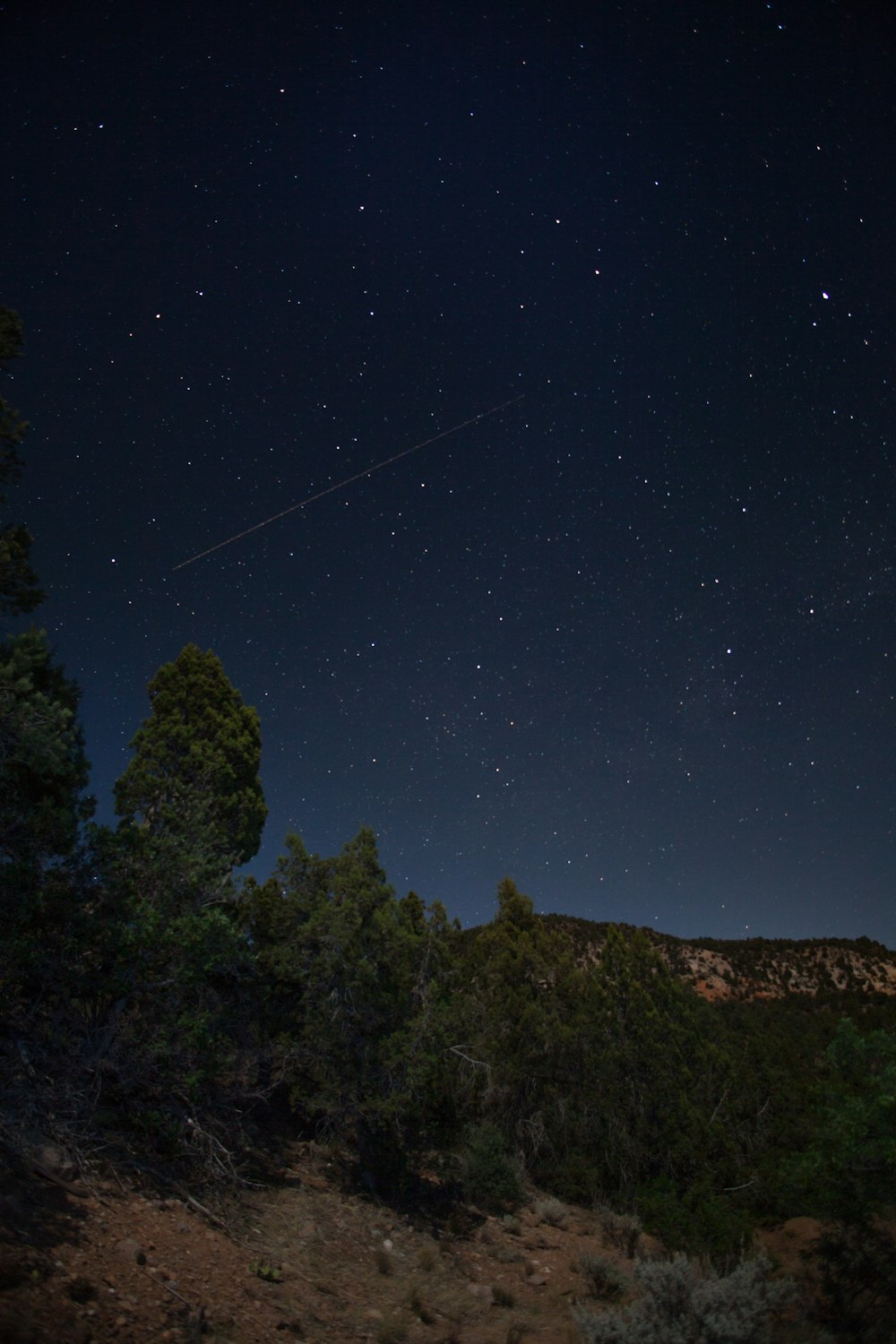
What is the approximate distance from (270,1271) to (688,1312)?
5760 millimetres

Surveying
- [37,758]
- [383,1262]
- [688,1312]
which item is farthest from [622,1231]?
[37,758]

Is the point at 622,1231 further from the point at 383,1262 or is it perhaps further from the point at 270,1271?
the point at 270,1271

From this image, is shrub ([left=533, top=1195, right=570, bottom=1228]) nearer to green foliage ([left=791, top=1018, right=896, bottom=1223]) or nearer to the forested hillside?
the forested hillside

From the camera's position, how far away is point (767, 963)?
5678 cm

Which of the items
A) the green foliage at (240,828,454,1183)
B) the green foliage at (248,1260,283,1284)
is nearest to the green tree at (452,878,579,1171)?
the green foliage at (240,828,454,1183)

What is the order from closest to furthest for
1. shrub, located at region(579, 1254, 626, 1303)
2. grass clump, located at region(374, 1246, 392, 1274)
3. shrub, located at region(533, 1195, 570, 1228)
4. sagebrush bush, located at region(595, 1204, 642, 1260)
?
grass clump, located at region(374, 1246, 392, 1274), shrub, located at region(579, 1254, 626, 1303), sagebrush bush, located at region(595, 1204, 642, 1260), shrub, located at region(533, 1195, 570, 1228)

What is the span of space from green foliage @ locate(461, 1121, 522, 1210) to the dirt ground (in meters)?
0.99

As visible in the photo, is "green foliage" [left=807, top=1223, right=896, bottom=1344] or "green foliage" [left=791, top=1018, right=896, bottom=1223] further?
"green foliage" [left=791, top=1018, right=896, bottom=1223]

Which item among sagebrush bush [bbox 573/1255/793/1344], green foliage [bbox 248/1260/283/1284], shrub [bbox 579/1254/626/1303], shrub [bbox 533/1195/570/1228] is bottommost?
shrub [bbox 533/1195/570/1228]

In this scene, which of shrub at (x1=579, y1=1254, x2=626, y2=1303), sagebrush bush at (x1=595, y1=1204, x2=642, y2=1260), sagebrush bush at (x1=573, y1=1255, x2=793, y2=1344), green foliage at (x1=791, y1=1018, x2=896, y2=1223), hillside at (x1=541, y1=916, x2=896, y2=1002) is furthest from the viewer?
hillside at (x1=541, y1=916, x2=896, y2=1002)

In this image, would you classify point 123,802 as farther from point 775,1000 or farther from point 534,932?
point 775,1000

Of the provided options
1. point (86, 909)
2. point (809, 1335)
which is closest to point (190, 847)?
point (86, 909)

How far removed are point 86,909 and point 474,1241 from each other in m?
11.1

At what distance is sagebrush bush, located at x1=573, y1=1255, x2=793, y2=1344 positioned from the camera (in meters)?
8.27
